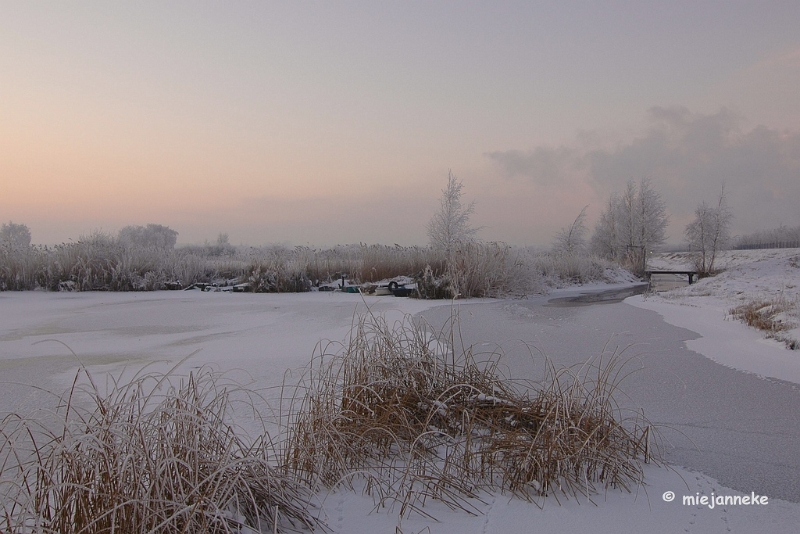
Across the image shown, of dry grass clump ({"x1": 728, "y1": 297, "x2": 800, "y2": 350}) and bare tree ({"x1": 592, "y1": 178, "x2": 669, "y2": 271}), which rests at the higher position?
bare tree ({"x1": 592, "y1": 178, "x2": 669, "y2": 271})

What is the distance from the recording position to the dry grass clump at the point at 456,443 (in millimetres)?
1733

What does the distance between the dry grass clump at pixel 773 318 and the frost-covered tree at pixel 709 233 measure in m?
18.7

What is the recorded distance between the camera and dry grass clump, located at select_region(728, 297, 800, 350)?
4.39m

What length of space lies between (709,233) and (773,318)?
21076 millimetres

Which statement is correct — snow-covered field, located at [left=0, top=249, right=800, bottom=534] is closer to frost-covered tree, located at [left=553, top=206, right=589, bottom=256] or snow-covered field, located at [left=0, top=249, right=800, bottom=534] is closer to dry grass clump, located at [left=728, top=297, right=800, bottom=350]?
dry grass clump, located at [left=728, top=297, right=800, bottom=350]

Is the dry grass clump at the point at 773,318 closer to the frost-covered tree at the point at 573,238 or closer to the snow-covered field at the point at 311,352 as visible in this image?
the snow-covered field at the point at 311,352

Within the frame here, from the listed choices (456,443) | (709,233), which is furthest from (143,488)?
Answer: (709,233)

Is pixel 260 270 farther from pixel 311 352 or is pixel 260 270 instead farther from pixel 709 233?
pixel 709 233

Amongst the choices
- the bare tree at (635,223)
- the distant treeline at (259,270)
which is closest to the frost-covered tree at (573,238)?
the bare tree at (635,223)

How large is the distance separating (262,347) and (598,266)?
681 inches

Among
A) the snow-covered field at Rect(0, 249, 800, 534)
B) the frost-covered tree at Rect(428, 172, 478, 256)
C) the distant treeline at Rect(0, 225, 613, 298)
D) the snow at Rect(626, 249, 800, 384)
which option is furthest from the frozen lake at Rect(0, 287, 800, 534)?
the frost-covered tree at Rect(428, 172, 478, 256)

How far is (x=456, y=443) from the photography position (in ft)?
5.97

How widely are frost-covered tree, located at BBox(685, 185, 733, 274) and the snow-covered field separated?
1350 centimetres

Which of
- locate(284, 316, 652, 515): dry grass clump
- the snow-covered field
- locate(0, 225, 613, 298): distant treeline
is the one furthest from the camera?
locate(0, 225, 613, 298): distant treeline
